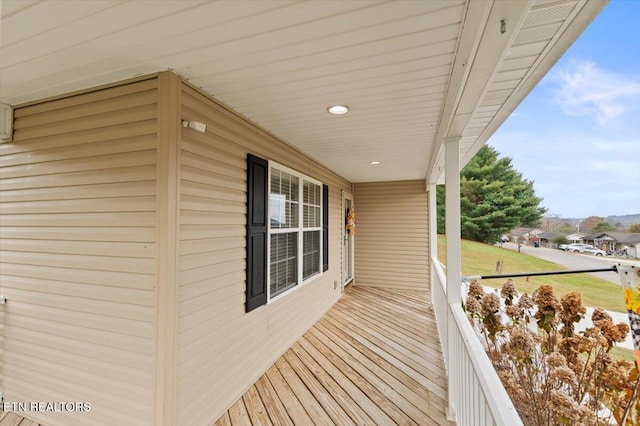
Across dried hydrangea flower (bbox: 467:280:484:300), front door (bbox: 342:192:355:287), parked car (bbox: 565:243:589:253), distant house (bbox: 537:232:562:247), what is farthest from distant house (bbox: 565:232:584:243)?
front door (bbox: 342:192:355:287)

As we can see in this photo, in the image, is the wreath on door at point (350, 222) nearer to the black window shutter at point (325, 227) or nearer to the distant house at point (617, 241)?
the black window shutter at point (325, 227)

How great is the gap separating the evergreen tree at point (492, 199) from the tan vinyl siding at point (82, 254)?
1019 centimetres

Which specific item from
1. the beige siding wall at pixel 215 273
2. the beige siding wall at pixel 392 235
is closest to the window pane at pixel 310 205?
the beige siding wall at pixel 215 273

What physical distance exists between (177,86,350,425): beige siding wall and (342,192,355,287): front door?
3244 mm

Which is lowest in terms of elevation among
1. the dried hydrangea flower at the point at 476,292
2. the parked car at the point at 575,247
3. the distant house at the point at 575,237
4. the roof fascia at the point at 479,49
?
the dried hydrangea flower at the point at 476,292

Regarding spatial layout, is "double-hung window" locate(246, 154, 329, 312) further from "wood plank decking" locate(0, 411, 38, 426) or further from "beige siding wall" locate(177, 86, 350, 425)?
"wood plank decking" locate(0, 411, 38, 426)

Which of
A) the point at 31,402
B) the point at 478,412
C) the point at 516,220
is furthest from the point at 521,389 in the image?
the point at 516,220

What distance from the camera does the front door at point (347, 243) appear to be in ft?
19.9

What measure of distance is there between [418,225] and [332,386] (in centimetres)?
438

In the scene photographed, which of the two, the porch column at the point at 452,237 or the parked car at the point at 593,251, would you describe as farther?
the porch column at the point at 452,237

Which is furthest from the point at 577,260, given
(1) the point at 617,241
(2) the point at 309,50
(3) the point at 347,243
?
(3) the point at 347,243

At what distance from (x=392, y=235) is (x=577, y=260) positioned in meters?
4.32

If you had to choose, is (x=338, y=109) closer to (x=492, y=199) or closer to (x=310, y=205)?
(x=310, y=205)

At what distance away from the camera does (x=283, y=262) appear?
3.44m
